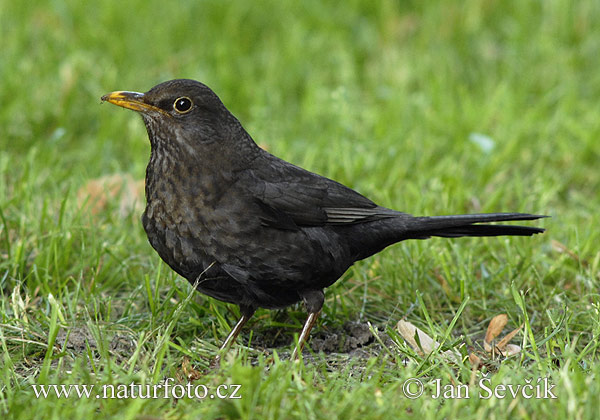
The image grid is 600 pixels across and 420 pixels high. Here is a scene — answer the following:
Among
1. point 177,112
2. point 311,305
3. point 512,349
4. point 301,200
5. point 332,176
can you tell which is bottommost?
point 311,305

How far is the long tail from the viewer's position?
3.75 m

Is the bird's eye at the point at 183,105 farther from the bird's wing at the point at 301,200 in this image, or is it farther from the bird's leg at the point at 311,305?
the bird's leg at the point at 311,305

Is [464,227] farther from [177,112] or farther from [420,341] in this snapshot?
[177,112]

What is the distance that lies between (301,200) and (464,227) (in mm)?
803

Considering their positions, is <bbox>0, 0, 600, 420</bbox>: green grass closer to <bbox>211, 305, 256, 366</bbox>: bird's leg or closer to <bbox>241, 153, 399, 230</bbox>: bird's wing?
<bbox>211, 305, 256, 366</bbox>: bird's leg

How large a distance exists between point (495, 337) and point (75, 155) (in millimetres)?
3355

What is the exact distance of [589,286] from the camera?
13.5 ft

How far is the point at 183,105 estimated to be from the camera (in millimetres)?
3742

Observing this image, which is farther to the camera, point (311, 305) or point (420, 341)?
point (311, 305)

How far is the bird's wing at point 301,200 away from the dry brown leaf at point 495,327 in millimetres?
692

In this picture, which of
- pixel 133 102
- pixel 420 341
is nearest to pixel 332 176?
pixel 133 102

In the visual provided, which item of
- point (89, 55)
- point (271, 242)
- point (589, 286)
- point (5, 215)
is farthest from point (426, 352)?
point (89, 55)

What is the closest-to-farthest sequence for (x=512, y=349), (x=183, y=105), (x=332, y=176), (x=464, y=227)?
(x=512, y=349)
(x=183, y=105)
(x=464, y=227)
(x=332, y=176)

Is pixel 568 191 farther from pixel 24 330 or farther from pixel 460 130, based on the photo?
pixel 24 330
